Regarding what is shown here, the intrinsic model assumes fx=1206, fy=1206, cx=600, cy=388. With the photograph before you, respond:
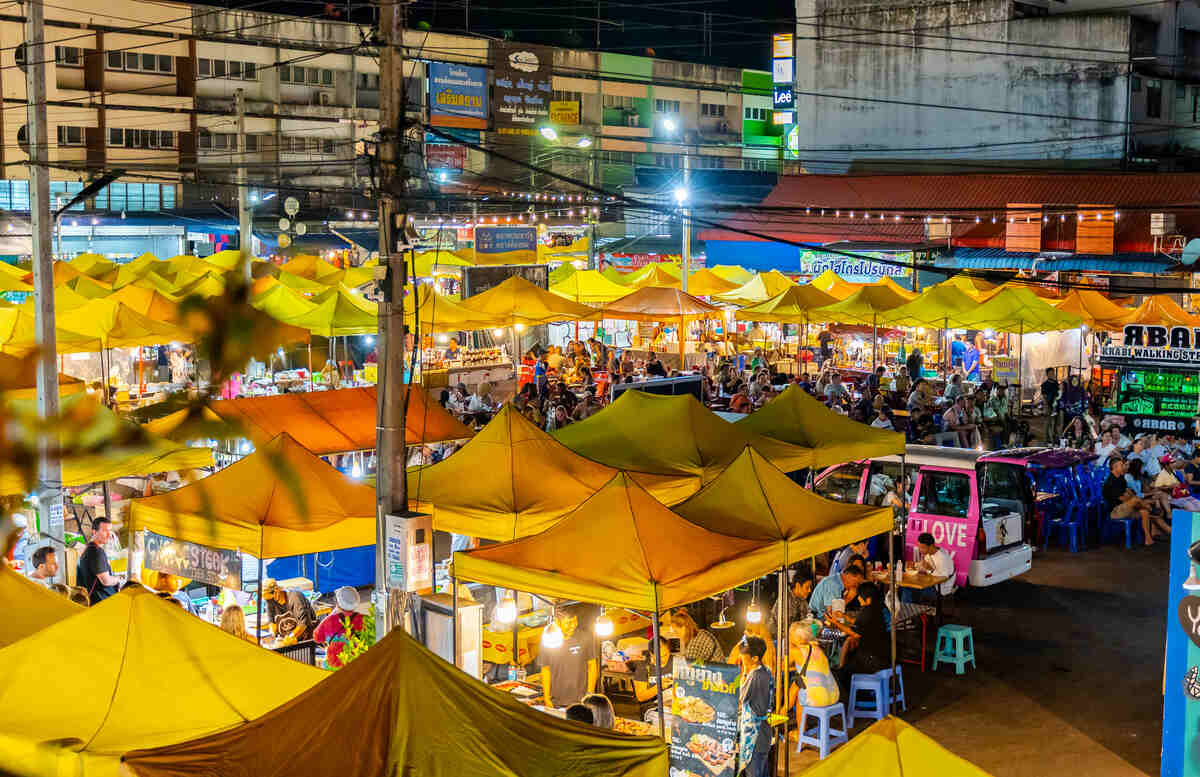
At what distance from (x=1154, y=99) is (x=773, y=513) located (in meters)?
32.2

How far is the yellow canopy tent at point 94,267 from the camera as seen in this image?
30.8 meters

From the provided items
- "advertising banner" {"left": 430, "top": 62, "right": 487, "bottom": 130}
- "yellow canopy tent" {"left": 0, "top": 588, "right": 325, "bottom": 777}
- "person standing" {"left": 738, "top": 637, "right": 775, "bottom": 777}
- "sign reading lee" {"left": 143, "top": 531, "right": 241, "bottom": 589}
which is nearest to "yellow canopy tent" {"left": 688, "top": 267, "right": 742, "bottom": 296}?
"advertising banner" {"left": 430, "top": 62, "right": 487, "bottom": 130}

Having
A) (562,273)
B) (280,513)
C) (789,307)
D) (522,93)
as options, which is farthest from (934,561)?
(562,273)

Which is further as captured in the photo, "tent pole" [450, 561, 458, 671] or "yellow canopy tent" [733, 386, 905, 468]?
"yellow canopy tent" [733, 386, 905, 468]

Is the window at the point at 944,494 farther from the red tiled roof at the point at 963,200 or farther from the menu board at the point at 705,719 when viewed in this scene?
the red tiled roof at the point at 963,200

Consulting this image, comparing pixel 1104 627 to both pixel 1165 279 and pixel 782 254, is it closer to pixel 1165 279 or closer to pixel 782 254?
pixel 1165 279

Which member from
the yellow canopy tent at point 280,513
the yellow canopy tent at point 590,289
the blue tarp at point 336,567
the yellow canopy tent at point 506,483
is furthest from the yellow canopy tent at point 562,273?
the yellow canopy tent at point 280,513

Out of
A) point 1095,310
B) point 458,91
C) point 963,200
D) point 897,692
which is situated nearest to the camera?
point 897,692

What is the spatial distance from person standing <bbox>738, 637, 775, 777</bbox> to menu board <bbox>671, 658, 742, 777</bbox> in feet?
0.30

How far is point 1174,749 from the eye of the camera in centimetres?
877

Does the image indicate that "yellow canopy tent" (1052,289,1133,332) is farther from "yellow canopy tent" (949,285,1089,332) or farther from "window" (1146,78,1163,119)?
"window" (1146,78,1163,119)

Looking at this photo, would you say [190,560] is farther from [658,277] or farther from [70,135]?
[70,135]

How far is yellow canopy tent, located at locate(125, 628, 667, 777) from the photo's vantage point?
5.64 meters

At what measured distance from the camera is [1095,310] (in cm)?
2656
